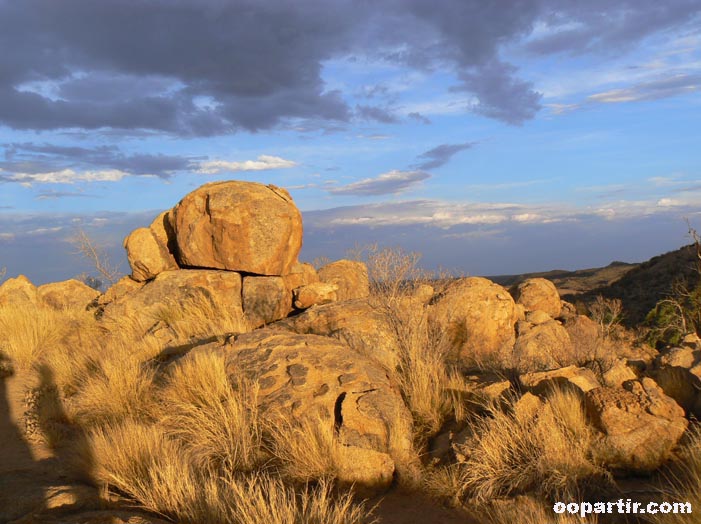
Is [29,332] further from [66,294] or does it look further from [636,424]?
[636,424]

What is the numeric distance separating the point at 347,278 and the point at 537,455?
8.41 meters

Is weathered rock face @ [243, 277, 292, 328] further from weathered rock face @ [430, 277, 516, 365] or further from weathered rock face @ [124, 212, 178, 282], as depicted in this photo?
weathered rock face @ [430, 277, 516, 365]

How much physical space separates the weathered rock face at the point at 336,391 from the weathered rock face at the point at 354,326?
36.8 inches

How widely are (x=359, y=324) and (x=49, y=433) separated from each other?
474 cm

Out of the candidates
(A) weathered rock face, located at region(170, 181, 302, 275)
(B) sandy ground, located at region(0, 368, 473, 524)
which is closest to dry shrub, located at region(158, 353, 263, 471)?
(B) sandy ground, located at region(0, 368, 473, 524)

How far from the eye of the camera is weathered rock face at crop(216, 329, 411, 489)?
→ 6.16 meters

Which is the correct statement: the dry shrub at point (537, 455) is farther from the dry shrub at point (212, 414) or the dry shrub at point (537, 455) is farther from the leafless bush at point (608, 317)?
the leafless bush at point (608, 317)

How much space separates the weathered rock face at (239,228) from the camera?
11.9m

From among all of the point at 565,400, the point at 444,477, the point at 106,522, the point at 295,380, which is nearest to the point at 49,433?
the point at 295,380

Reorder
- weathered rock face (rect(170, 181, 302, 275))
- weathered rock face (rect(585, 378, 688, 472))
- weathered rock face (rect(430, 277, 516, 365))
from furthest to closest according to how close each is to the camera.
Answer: weathered rock face (rect(170, 181, 302, 275)) < weathered rock face (rect(430, 277, 516, 365)) < weathered rock face (rect(585, 378, 688, 472))

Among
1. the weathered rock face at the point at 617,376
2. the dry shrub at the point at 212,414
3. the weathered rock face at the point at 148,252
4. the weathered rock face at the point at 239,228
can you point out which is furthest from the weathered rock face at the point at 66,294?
the weathered rock face at the point at 617,376

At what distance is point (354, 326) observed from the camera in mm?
9375

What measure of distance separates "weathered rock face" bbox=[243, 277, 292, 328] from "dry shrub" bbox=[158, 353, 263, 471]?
4.07 metres

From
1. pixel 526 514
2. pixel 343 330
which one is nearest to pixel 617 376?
pixel 526 514
